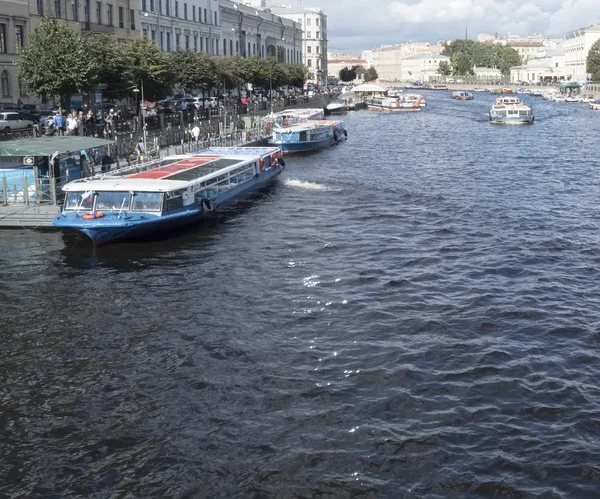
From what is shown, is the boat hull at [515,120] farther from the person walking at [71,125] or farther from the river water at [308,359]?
the person walking at [71,125]

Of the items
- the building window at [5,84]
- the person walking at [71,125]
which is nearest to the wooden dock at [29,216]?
the person walking at [71,125]

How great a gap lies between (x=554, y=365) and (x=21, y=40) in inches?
1817

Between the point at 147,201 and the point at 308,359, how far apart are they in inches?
446

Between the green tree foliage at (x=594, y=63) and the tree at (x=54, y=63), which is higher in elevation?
the green tree foliage at (x=594, y=63)

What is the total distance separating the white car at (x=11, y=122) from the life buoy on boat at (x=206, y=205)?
18.5 metres

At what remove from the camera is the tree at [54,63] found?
129 feet

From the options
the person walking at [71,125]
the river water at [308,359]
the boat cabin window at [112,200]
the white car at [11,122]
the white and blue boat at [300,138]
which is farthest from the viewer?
the white and blue boat at [300,138]

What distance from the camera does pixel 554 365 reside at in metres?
16.3

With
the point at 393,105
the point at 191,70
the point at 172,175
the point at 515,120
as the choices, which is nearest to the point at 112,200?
the point at 172,175

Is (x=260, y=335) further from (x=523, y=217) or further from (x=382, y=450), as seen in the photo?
(x=523, y=217)

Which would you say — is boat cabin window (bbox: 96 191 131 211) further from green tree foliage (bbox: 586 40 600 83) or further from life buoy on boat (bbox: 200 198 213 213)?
green tree foliage (bbox: 586 40 600 83)

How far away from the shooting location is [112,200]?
2577 cm

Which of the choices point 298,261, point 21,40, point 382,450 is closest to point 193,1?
point 21,40

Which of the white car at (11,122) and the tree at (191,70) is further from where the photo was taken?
the tree at (191,70)
